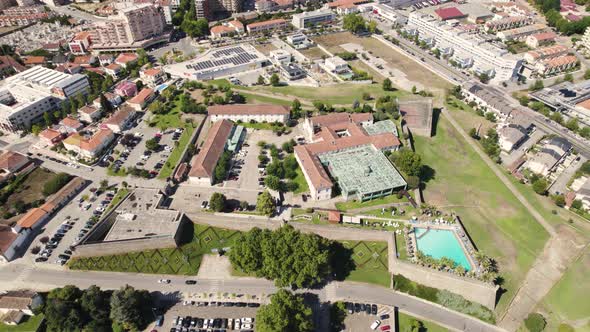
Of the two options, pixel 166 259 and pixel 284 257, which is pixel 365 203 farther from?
pixel 166 259

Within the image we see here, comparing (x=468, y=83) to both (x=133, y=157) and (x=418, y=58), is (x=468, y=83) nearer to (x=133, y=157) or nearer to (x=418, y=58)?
(x=418, y=58)

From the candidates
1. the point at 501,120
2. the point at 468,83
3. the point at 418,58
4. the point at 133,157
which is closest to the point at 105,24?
the point at 133,157

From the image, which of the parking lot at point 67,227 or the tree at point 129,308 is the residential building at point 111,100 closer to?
the parking lot at point 67,227

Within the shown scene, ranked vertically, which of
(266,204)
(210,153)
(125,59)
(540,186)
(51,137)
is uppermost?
(125,59)

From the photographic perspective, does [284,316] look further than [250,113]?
No

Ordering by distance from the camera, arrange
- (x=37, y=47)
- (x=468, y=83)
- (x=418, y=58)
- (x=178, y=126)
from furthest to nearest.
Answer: (x=37, y=47)
(x=418, y=58)
(x=468, y=83)
(x=178, y=126)

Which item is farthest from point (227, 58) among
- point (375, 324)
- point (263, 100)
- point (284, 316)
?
point (375, 324)
